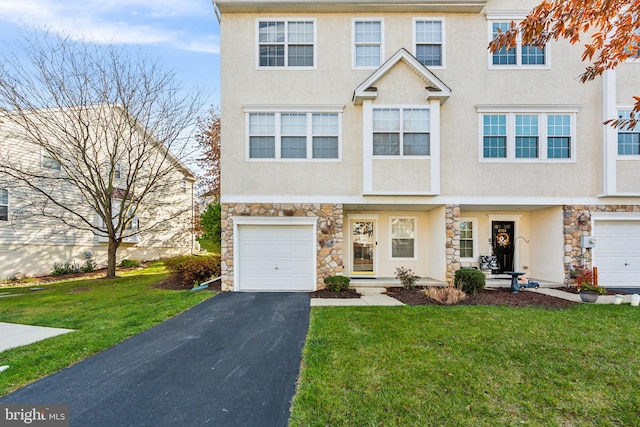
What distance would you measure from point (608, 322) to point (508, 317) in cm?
192

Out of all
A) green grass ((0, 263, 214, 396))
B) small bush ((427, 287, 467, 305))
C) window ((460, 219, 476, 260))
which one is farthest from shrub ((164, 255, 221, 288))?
window ((460, 219, 476, 260))

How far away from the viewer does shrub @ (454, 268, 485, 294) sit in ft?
28.8

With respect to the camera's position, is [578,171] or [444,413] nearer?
[444,413]

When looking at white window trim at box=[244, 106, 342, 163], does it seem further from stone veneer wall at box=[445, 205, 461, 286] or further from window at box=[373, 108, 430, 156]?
stone veneer wall at box=[445, 205, 461, 286]

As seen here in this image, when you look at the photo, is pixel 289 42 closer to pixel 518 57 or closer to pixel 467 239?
pixel 518 57

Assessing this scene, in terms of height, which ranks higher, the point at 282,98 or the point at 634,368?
the point at 282,98

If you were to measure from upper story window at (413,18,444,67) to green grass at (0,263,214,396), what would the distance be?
34.4ft

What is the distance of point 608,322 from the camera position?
604 cm

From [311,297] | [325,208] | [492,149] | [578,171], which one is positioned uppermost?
[492,149]

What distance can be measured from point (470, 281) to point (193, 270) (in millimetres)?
9318

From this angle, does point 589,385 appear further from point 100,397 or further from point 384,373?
point 100,397

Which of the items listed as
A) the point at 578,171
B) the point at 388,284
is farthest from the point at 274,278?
the point at 578,171

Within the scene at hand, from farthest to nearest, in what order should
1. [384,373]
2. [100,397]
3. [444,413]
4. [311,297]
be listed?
[311,297] → [384,373] → [100,397] → [444,413]

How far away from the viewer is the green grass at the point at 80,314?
14.1ft
